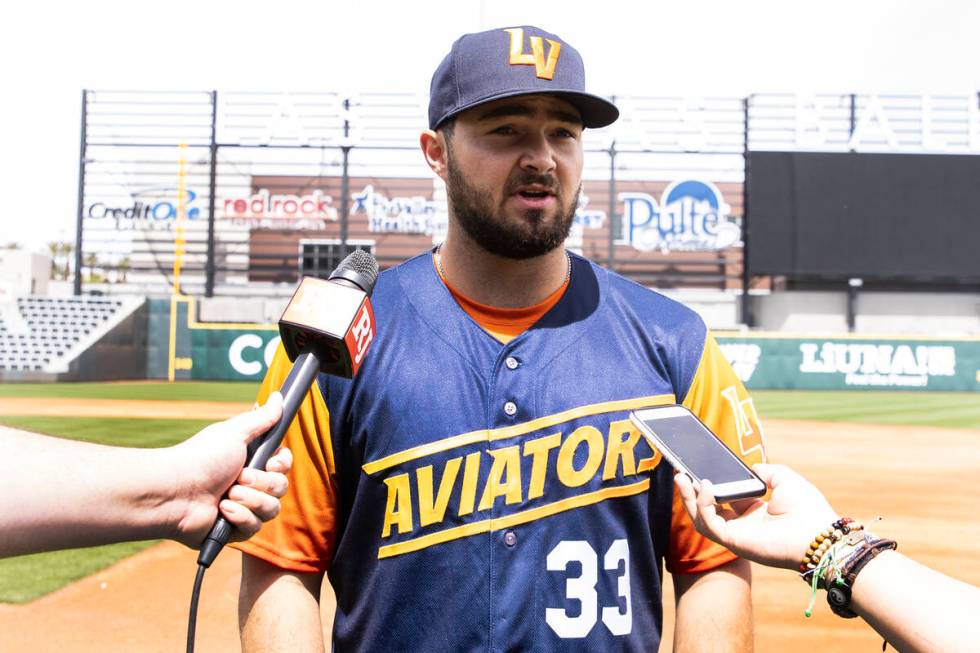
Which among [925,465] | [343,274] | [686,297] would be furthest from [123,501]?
[686,297]

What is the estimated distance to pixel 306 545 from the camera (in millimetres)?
2023

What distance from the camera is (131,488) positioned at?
1345mm

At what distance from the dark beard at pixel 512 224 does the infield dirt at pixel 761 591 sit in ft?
9.37

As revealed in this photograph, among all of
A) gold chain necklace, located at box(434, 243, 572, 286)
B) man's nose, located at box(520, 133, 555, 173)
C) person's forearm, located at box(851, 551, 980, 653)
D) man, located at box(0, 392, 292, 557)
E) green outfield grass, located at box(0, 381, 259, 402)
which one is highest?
man's nose, located at box(520, 133, 555, 173)

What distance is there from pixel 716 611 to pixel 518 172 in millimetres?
1257

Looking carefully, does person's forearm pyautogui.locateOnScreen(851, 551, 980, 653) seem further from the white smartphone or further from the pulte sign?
the pulte sign

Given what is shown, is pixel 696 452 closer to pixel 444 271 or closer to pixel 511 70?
pixel 444 271

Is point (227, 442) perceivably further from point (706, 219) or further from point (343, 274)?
point (706, 219)

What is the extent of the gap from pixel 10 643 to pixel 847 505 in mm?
7033

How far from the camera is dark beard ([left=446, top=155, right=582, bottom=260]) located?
2.16 metres

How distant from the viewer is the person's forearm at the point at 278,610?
1934 mm

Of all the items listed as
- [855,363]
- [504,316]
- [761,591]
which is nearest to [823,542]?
[504,316]

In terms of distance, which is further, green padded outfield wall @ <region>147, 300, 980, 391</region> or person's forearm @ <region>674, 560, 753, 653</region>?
green padded outfield wall @ <region>147, 300, 980, 391</region>

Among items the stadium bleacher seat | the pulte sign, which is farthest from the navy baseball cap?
the pulte sign
